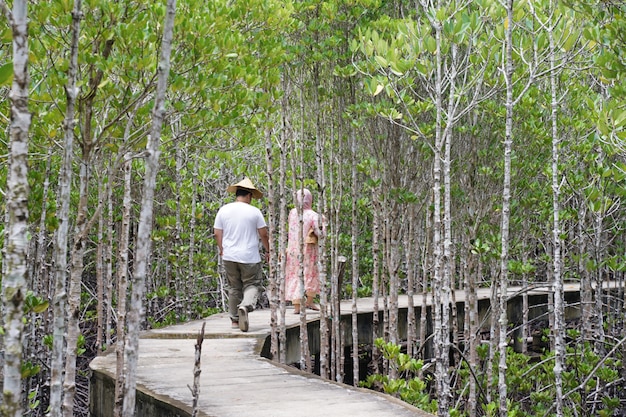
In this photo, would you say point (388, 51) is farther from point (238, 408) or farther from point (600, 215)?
point (600, 215)

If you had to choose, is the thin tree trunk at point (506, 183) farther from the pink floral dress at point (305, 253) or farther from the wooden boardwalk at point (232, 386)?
the pink floral dress at point (305, 253)

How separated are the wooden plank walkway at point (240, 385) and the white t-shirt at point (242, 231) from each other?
839 millimetres

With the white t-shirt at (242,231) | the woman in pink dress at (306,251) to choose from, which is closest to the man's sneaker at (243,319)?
the white t-shirt at (242,231)

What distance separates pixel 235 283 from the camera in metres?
7.60

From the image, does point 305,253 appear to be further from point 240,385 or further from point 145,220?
point 145,220

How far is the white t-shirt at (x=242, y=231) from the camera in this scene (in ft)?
24.4

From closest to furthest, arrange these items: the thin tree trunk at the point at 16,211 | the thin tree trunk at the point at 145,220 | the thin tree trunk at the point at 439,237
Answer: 1. the thin tree trunk at the point at 16,211
2. the thin tree trunk at the point at 145,220
3. the thin tree trunk at the point at 439,237

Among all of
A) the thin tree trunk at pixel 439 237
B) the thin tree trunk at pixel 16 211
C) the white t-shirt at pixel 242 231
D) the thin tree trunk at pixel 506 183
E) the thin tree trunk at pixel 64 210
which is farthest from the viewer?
the white t-shirt at pixel 242 231

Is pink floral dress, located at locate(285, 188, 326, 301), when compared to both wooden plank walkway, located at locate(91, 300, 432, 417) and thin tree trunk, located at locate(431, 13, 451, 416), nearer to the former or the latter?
wooden plank walkway, located at locate(91, 300, 432, 417)

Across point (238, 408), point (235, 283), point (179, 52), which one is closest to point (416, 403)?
point (238, 408)

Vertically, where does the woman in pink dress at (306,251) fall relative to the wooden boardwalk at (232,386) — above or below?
above

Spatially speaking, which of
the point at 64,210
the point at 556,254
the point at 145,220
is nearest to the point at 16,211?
the point at 145,220

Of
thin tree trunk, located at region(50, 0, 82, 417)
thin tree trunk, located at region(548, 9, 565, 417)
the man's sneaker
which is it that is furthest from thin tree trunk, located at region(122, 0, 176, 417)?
the man's sneaker

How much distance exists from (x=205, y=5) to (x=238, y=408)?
268 cm
